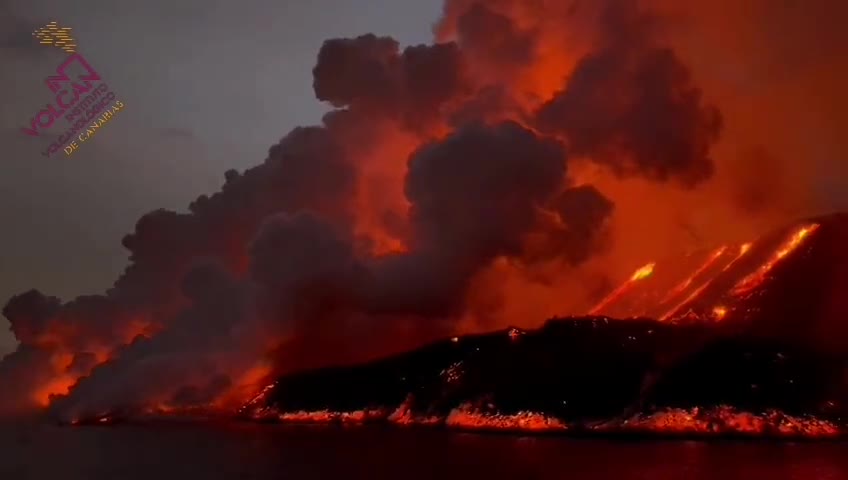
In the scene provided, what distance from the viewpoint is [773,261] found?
18538 cm

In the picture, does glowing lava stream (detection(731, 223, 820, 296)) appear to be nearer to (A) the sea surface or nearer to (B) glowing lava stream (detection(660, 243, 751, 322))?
(B) glowing lava stream (detection(660, 243, 751, 322))

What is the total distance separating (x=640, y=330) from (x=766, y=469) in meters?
79.6

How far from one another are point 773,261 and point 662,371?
6239 cm

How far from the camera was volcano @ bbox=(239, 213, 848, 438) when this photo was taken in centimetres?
12700

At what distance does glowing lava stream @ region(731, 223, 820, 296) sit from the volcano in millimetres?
273

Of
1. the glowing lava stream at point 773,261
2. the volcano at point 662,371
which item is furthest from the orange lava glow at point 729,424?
the glowing lava stream at point 773,261

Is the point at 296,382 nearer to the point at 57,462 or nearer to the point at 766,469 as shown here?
the point at 57,462

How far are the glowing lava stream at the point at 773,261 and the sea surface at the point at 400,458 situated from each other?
7435 centimetres

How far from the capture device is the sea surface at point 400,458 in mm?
80750

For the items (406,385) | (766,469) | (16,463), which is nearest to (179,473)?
(16,463)

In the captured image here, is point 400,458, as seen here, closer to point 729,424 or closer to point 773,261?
point 729,424

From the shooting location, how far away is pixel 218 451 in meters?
111

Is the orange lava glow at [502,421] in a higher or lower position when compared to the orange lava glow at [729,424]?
higher

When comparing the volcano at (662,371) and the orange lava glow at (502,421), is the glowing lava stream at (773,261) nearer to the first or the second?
the volcano at (662,371)
